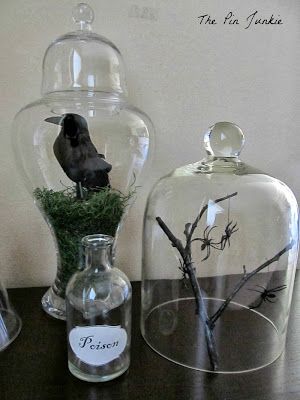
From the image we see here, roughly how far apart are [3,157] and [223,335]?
1.46 ft

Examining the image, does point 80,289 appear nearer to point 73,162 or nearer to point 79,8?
point 73,162

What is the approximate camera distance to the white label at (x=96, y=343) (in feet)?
1.41

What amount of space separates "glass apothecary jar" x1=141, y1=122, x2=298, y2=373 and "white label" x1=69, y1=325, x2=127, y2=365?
0.30 feet

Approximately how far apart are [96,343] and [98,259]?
0.09 meters

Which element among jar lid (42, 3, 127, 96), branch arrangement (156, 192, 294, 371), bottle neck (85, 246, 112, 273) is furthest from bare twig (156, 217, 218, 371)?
jar lid (42, 3, 127, 96)

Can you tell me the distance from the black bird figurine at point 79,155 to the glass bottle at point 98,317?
0.10m

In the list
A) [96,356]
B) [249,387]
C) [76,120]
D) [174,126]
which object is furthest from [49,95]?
[249,387]

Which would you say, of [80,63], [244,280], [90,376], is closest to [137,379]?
[90,376]

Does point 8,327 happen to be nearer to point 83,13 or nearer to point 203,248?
point 203,248

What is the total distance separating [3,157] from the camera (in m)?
0.63

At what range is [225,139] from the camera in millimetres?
499

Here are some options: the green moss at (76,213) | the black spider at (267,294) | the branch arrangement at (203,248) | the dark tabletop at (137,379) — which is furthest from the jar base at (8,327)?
the black spider at (267,294)

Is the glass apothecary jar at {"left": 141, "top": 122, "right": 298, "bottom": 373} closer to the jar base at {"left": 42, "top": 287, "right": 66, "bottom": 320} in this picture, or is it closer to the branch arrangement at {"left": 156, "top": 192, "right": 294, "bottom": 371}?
the branch arrangement at {"left": 156, "top": 192, "right": 294, "bottom": 371}

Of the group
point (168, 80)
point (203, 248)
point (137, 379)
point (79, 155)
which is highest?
point (168, 80)
